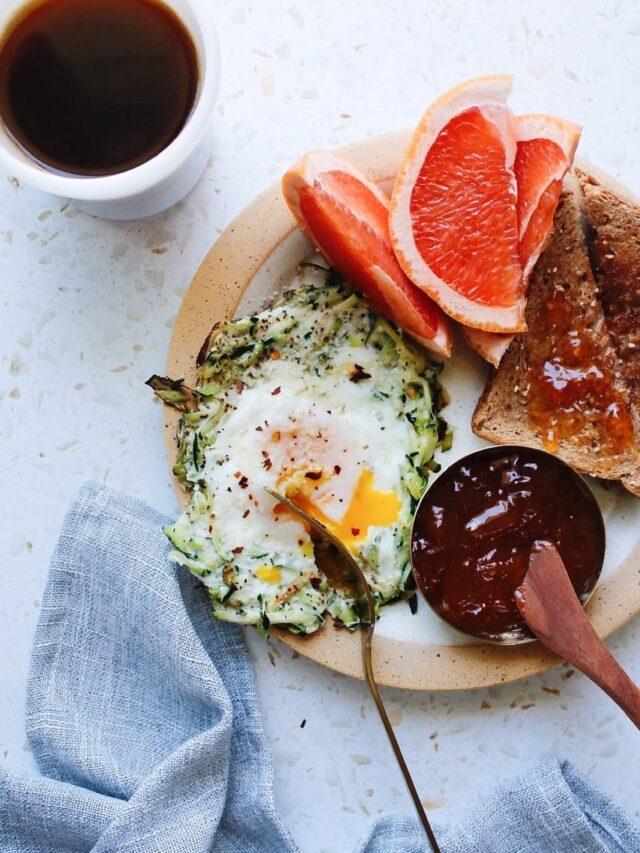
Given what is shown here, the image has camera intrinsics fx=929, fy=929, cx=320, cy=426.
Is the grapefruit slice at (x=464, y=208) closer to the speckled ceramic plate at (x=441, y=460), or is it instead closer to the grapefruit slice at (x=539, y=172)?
the grapefruit slice at (x=539, y=172)

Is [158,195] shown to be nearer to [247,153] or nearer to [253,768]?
[247,153]

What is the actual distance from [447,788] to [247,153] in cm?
184

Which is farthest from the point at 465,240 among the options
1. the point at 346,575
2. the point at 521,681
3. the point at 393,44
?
the point at 521,681

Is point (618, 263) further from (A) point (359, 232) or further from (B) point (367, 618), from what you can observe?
(B) point (367, 618)

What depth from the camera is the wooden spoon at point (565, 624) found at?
2258mm

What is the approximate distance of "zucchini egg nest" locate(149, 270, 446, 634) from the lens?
2412mm

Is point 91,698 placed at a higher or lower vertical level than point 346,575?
lower

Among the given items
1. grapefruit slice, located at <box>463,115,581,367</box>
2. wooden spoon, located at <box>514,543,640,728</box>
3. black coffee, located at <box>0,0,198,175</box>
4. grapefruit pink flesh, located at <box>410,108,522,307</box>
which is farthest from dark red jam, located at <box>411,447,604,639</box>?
black coffee, located at <box>0,0,198,175</box>

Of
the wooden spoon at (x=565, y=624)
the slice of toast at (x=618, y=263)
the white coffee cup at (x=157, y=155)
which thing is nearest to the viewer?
the white coffee cup at (x=157, y=155)

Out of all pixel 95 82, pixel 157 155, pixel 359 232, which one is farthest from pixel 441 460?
pixel 95 82

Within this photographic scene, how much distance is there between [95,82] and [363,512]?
1270mm

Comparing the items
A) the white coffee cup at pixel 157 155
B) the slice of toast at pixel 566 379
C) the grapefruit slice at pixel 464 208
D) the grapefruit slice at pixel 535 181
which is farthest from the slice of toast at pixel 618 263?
the white coffee cup at pixel 157 155

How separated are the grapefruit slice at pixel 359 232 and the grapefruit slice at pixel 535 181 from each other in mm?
136

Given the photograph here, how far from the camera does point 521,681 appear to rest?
8.34 feet
